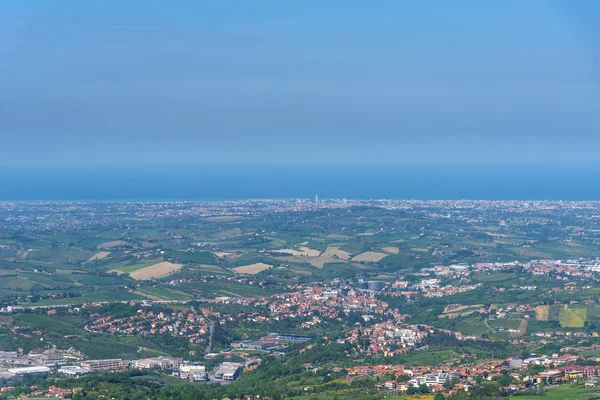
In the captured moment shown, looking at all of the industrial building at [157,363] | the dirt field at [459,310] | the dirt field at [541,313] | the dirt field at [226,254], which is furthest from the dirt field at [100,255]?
the dirt field at [541,313]

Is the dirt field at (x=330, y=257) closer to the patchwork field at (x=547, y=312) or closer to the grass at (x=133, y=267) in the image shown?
the grass at (x=133, y=267)

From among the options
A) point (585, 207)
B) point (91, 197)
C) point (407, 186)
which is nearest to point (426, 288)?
point (585, 207)

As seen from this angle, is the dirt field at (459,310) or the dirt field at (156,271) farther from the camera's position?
the dirt field at (156,271)

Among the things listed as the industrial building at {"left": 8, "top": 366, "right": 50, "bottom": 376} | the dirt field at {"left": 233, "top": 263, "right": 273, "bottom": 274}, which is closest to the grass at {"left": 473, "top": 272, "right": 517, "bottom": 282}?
the dirt field at {"left": 233, "top": 263, "right": 273, "bottom": 274}

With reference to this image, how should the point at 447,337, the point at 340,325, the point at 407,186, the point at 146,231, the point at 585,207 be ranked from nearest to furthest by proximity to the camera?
1. the point at 447,337
2. the point at 340,325
3. the point at 146,231
4. the point at 585,207
5. the point at 407,186

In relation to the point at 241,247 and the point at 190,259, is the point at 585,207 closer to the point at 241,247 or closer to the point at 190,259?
the point at 241,247

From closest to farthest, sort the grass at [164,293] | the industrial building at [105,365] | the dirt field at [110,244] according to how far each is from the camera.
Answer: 1. the industrial building at [105,365]
2. the grass at [164,293]
3. the dirt field at [110,244]

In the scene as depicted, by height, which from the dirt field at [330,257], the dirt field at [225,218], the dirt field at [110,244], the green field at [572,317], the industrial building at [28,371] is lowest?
the industrial building at [28,371]
